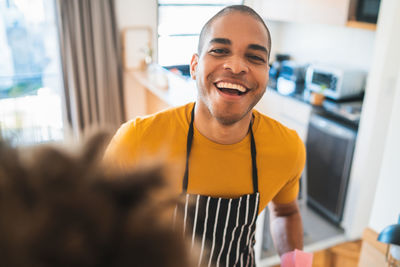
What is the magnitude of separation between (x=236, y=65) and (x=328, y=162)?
206 centimetres

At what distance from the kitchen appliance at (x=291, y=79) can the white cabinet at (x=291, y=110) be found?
126mm

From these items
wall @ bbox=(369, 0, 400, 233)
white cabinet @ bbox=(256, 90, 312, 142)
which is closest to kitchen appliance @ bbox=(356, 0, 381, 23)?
white cabinet @ bbox=(256, 90, 312, 142)

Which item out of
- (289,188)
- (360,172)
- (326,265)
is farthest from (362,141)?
(289,188)

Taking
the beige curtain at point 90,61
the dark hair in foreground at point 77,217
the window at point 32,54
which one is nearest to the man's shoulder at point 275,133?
the dark hair in foreground at point 77,217

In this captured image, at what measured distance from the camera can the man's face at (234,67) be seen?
1030 millimetres

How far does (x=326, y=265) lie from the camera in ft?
7.84

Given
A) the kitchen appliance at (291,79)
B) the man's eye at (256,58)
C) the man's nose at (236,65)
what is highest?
the man's eye at (256,58)

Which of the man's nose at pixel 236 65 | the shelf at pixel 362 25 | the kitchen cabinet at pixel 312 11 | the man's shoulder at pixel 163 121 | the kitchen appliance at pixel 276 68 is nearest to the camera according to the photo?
the man's nose at pixel 236 65

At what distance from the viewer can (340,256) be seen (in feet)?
8.14

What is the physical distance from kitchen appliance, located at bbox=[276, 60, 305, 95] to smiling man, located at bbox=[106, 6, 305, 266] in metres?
2.37

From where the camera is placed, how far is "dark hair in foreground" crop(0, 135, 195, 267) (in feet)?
0.81

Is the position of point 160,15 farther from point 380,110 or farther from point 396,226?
point 396,226

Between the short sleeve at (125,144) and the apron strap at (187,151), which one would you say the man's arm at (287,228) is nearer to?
the apron strap at (187,151)

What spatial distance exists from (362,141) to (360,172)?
24 centimetres
